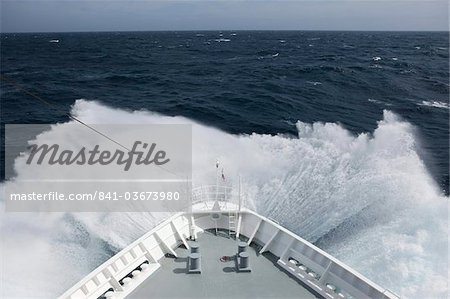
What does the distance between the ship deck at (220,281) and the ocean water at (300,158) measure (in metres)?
4.30

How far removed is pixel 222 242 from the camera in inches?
423

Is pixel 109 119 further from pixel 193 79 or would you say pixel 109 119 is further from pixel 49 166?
pixel 193 79

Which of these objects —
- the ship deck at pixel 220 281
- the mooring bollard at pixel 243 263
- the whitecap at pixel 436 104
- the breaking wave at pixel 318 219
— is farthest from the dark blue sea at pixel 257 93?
the mooring bollard at pixel 243 263

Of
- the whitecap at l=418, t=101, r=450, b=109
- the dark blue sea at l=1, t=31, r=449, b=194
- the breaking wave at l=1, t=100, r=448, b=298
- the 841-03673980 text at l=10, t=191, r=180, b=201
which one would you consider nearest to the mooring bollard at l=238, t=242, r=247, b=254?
the breaking wave at l=1, t=100, r=448, b=298

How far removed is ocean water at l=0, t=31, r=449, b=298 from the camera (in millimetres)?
13234

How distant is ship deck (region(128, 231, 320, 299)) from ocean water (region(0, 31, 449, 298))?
4.30 meters

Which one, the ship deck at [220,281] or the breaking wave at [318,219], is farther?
the breaking wave at [318,219]

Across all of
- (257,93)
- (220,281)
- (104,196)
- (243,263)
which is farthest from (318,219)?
(257,93)

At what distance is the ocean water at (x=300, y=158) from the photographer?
13.2 m

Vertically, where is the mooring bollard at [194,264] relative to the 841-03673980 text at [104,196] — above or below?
above

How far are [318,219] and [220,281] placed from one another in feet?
22.7

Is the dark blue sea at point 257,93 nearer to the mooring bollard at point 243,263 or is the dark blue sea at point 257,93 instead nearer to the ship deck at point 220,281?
the ship deck at point 220,281

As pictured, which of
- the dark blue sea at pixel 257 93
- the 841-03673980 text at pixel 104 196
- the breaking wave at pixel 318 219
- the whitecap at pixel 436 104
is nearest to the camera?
the breaking wave at pixel 318 219

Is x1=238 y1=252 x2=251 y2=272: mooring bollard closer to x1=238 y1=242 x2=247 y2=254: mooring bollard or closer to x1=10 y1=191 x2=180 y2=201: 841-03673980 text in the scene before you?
x1=238 y1=242 x2=247 y2=254: mooring bollard
